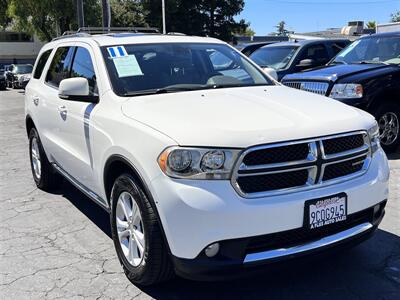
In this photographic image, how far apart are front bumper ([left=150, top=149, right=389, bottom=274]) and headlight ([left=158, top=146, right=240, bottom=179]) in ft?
0.15

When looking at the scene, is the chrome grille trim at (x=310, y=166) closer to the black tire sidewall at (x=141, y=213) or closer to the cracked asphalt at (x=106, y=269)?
the cracked asphalt at (x=106, y=269)

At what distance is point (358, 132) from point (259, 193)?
0.91m

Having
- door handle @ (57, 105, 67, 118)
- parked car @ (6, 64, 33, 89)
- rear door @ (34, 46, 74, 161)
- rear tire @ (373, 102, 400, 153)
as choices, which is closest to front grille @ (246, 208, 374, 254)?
door handle @ (57, 105, 67, 118)

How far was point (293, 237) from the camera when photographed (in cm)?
310

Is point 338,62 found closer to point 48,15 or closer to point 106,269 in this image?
point 106,269

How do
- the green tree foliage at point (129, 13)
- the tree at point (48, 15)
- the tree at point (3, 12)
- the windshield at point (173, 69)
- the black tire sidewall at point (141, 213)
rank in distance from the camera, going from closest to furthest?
the black tire sidewall at point (141, 213) → the windshield at point (173, 69) → the tree at point (48, 15) → the tree at point (3, 12) → the green tree foliage at point (129, 13)

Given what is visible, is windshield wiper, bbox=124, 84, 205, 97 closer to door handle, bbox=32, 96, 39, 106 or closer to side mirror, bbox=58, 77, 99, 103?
side mirror, bbox=58, 77, 99, 103

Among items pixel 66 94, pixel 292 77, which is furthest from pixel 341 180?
pixel 292 77

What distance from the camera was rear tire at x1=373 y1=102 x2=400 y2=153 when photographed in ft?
24.2

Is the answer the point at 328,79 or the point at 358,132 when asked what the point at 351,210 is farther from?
the point at 328,79

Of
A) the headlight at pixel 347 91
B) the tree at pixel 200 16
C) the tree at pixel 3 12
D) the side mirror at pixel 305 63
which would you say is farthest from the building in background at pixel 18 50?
the headlight at pixel 347 91

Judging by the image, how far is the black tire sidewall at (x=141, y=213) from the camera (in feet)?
10.5

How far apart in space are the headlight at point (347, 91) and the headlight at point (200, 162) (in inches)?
183

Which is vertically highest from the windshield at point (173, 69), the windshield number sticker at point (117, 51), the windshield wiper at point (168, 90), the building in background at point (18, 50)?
the building in background at point (18, 50)
